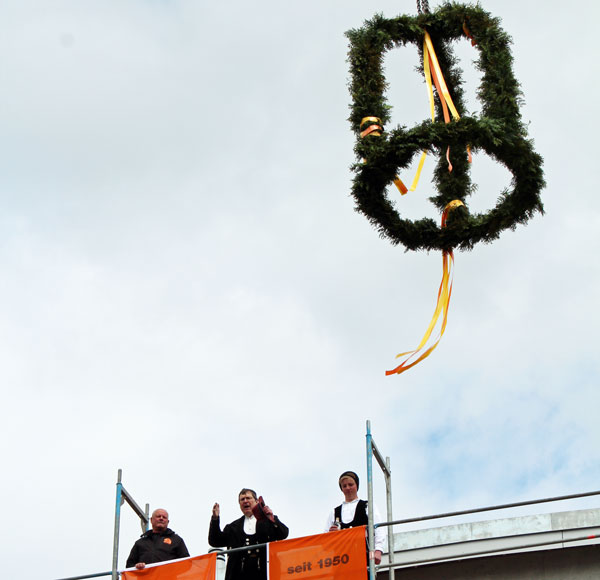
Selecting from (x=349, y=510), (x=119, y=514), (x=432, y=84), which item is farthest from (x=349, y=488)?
(x=432, y=84)

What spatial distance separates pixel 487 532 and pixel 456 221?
3.21m

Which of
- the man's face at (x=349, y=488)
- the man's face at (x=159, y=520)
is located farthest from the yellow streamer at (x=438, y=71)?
the man's face at (x=159, y=520)

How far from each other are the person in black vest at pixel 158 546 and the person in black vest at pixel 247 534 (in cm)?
55

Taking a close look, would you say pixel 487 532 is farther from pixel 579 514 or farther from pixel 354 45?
pixel 354 45

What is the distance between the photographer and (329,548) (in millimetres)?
11461

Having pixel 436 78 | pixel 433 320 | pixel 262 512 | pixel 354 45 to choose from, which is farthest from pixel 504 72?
pixel 262 512

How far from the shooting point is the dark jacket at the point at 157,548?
12.4m

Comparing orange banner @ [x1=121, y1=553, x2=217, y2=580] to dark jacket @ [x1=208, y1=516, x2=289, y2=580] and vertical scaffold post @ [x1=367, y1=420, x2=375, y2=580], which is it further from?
vertical scaffold post @ [x1=367, y1=420, x2=375, y2=580]

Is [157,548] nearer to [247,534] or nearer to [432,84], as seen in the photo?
[247,534]

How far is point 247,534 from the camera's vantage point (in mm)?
11977

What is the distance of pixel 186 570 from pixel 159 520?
1.86 feet

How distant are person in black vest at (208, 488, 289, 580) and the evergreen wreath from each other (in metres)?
2.88

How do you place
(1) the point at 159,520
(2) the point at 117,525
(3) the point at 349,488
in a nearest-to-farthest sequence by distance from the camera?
(3) the point at 349,488, (1) the point at 159,520, (2) the point at 117,525

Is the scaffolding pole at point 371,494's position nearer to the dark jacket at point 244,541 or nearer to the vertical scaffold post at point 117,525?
the dark jacket at point 244,541
